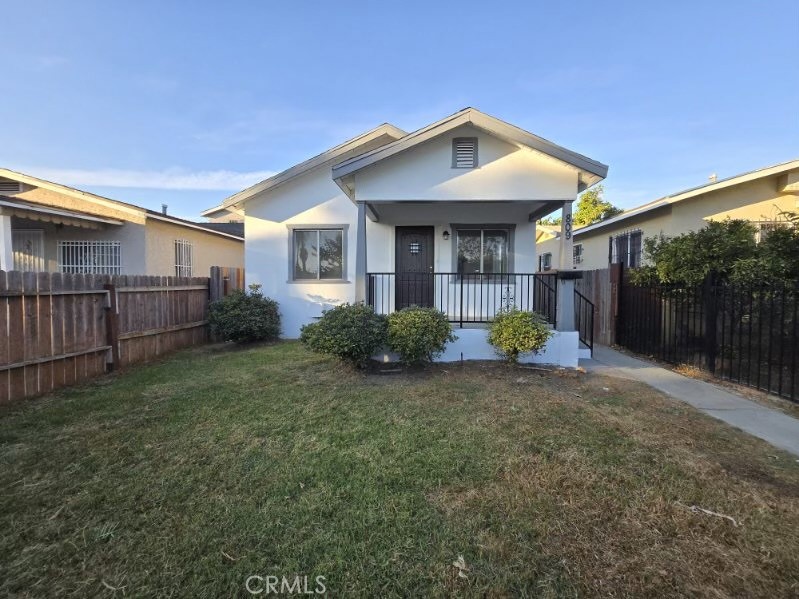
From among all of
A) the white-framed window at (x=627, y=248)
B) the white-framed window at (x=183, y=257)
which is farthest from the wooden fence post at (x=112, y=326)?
the white-framed window at (x=627, y=248)

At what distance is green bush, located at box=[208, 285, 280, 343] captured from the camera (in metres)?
9.39

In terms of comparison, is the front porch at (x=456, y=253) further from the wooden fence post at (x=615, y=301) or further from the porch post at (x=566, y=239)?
the porch post at (x=566, y=239)

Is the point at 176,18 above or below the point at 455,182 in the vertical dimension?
above

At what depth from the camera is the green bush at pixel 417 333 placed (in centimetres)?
655

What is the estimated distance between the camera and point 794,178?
379 inches

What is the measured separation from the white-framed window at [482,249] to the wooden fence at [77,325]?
690 cm

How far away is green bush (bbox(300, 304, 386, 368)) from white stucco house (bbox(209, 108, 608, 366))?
0.96 meters

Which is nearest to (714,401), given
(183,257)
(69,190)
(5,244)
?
(5,244)

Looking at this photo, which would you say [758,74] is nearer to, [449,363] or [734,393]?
[734,393]

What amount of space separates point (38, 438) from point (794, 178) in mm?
15211

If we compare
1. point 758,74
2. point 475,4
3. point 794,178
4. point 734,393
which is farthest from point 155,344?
point 758,74

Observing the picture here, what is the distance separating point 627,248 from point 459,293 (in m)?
7.67

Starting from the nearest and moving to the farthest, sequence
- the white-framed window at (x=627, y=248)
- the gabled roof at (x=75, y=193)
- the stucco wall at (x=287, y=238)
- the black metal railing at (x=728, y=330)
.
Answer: the black metal railing at (x=728, y=330), the stucco wall at (x=287, y=238), the gabled roof at (x=75, y=193), the white-framed window at (x=627, y=248)

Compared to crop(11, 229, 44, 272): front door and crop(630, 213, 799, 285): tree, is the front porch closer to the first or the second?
crop(630, 213, 799, 285): tree
